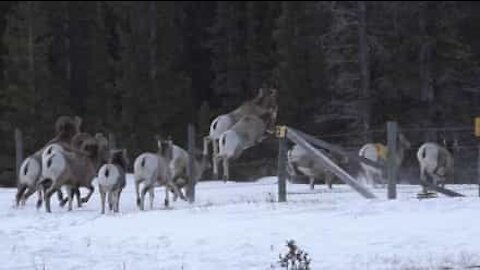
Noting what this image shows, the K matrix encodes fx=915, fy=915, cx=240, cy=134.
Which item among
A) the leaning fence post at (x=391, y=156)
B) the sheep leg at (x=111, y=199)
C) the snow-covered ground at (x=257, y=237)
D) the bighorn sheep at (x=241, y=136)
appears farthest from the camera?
the bighorn sheep at (x=241, y=136)

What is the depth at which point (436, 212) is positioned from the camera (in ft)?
46.0

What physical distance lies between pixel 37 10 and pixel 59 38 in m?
5.37

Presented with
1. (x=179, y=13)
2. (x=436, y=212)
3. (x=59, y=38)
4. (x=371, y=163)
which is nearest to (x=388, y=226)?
(x=436, y=212)

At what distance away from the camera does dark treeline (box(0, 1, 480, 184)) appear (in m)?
40.0

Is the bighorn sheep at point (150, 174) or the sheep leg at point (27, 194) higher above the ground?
the bighorn sheep at point (150, 174)

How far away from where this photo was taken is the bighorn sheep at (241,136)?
2205 cm

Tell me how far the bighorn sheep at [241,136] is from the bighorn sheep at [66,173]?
10.5ft

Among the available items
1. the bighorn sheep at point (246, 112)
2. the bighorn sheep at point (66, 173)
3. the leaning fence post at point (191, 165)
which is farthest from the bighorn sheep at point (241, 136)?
the bighorn sheep at point (66, 173)

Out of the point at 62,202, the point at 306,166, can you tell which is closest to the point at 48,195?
the point at 62,202

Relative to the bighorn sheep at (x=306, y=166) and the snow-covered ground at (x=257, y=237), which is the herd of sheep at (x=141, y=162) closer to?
the bighorn sheep at (x=306, y=166)

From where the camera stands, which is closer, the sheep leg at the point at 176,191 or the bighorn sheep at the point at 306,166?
the sheep leg at the point at 176,191

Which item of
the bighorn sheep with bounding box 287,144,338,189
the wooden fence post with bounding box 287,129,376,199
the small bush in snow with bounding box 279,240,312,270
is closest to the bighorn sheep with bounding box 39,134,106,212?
the wooden fence post with bounding box 287,129,376,199

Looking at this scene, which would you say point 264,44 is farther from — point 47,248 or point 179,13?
→ point 47,248

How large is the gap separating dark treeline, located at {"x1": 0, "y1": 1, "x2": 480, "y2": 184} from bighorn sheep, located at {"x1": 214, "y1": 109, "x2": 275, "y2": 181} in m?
16.0
